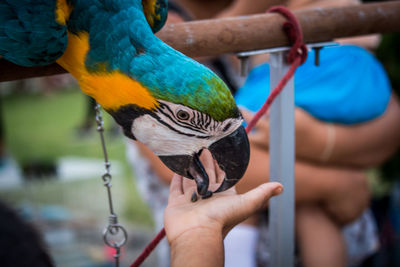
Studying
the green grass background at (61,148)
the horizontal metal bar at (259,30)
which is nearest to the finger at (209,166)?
the horizontal metal bar at (259,30)

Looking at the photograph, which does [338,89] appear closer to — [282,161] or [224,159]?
[282,161]

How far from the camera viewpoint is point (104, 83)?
1.21 ft

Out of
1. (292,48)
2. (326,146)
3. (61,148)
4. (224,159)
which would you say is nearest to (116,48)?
(224,159)

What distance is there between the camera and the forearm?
14.9 inches

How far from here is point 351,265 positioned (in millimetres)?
957

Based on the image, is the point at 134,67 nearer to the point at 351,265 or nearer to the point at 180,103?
the point at 180,103

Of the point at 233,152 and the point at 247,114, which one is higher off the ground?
the point at 247,114

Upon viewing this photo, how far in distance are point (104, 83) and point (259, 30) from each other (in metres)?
0.25

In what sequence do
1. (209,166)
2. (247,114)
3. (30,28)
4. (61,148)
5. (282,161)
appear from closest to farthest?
(30,28) < (209,166) < (282,161) < (247,114) < (61,148)

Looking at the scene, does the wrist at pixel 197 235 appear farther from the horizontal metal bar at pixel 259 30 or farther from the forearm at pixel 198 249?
the horizontal metal bar at pixel 259 30

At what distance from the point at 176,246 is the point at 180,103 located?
15 cm

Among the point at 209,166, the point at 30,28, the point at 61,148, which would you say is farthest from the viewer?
the point at 61,148

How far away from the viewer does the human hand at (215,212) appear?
0.41 m

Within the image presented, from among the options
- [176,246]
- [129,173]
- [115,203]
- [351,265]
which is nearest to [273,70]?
[176,246]
